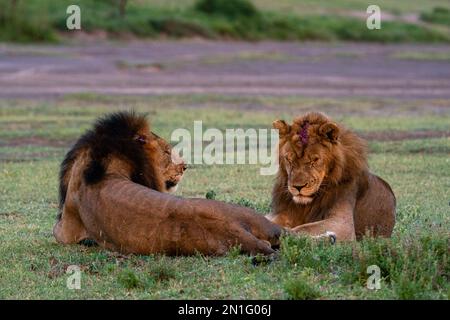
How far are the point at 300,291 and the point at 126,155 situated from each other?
80.3 inches

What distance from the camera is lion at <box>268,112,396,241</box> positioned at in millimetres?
7664

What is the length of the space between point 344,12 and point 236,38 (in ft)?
37.1

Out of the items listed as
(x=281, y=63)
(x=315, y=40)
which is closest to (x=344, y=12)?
(x=315, y=40)

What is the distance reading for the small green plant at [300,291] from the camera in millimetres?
6262

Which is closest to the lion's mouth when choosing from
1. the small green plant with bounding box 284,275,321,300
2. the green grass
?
the small green plant with bounding box 284,275,321,300

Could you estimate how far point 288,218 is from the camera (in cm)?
799

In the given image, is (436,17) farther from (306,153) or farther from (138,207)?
(138,207)

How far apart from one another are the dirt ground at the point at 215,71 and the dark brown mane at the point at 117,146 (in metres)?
14.2

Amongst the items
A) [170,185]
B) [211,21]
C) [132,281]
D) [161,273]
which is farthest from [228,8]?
[132,281]

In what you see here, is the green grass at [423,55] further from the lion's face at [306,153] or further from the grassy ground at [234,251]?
the lion's face at [306,153]

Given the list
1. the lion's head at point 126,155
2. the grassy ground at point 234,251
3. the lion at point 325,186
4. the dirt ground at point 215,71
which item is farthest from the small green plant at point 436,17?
the lion's head at point 126,155

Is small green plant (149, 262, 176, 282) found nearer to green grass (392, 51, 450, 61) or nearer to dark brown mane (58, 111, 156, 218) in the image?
dark brown mane (58, 111, 156, 218)

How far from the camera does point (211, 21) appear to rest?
138 feet

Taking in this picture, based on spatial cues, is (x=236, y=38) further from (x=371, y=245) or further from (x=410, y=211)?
(x=371, y=245)
